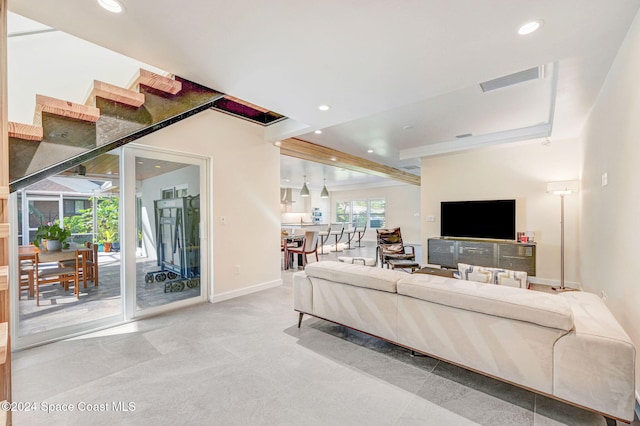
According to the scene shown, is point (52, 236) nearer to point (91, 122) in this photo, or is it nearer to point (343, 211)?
point (91, 122)

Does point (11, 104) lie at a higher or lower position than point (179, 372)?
higher

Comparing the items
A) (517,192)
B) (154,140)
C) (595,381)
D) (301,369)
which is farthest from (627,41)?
(154,140)

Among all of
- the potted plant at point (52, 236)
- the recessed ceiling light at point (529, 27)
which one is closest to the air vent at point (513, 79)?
the recessed ceiling light at point (529, 27)

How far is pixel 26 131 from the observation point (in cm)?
195

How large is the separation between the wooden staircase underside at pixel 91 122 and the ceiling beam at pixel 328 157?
7.76 ft

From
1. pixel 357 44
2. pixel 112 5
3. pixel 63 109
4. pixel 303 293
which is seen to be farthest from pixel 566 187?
pixel 63 109

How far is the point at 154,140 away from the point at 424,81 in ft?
10.2

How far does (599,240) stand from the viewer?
2.96 metres

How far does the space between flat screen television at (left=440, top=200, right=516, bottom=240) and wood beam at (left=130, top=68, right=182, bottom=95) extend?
5.48m

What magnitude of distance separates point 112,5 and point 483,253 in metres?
6.11

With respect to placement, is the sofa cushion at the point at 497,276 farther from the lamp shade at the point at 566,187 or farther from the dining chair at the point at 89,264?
the dining chair at the point at 89,264

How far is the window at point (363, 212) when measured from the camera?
12.5 metres

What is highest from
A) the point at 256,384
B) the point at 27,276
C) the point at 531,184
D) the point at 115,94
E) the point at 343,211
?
the point at 115,94

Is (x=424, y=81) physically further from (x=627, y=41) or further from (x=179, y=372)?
(x=179, y=372)
